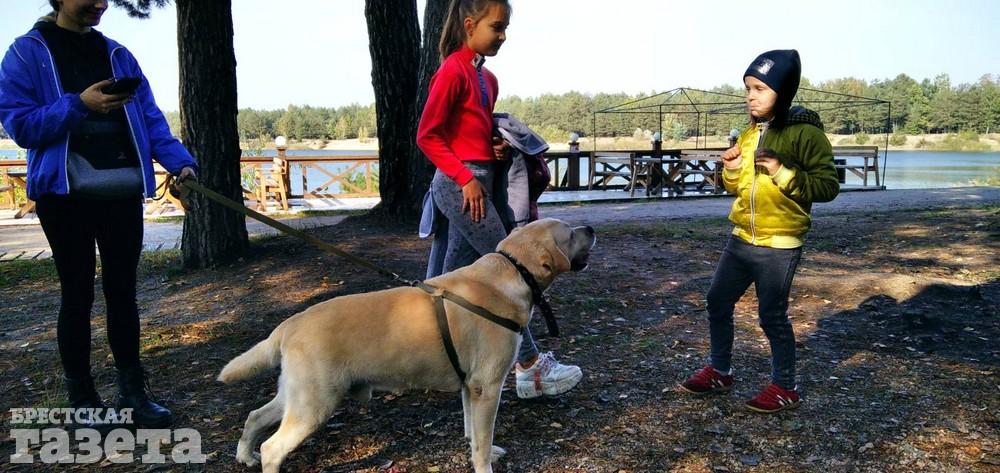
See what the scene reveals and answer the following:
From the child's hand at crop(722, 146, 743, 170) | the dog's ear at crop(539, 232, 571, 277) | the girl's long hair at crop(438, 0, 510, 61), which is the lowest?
the dog's ear at crop(539, 232, 571, 277)

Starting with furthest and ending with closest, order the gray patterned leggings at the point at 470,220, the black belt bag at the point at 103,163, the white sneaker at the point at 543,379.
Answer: the white sneaker at the point at 543,379 < the gray patterned leggings at the point at 470,220 < the black belt bag at the point at 103,163

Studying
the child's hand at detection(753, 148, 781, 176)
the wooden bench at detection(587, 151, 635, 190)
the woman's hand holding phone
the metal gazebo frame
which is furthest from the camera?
the metal gazebo frame

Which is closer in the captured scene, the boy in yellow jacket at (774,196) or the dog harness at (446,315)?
the dog harness at (446,315)

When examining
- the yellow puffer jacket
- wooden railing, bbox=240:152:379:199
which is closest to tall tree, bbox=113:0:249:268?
the yellow puffer jacket

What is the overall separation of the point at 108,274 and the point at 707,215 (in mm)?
11031

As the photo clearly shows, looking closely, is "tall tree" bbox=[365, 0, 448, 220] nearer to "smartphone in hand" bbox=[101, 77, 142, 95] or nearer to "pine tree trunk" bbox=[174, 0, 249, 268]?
"pine tree trunk" bbox=[174, 0, 249, 268]

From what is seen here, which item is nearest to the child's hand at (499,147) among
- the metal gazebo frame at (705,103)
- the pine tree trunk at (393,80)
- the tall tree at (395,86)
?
the tall tree at (395,86)

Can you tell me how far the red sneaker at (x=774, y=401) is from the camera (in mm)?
3367

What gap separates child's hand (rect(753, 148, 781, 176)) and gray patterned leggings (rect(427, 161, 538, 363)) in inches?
50.1

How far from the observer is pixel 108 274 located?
318cm

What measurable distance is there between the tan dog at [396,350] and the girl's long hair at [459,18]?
3.42 feet

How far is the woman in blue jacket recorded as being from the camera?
283cm

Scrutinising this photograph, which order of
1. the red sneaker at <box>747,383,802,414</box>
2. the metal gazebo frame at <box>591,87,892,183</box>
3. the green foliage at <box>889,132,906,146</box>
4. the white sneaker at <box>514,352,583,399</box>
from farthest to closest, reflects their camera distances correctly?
1. the green foliage at <box>889,132,906,146</box>
2. the metal gazebo frame at <box>591,87,892,183</box>
3. the white sneaker at <box>514,352,583,399</box>
4. the red sneaker at <box>747,383,802,414</box>

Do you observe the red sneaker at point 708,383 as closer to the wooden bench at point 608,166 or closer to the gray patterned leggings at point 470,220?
the gray patterned leggings at point 470,220
